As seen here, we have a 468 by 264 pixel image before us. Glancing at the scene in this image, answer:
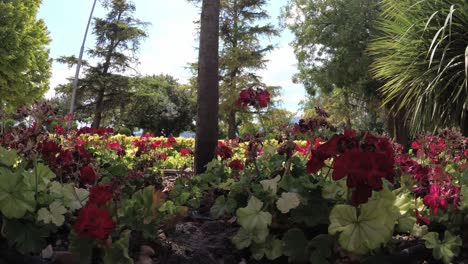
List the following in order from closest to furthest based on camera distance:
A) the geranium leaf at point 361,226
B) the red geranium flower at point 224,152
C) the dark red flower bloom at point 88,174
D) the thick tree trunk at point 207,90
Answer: the geranium leaf at point 361,226
the dark red flower bloom at point 88,174
the red geranium flower at point 224,152
the thick tree trunk at point 207,90

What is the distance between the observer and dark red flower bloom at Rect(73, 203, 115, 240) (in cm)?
184

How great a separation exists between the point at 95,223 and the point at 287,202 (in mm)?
905

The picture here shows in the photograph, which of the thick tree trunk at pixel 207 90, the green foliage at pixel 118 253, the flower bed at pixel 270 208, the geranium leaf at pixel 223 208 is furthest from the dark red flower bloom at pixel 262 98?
the thick tree trunk at pixel 207 90

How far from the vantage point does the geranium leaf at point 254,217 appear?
7.63ft

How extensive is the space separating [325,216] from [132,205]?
90cm

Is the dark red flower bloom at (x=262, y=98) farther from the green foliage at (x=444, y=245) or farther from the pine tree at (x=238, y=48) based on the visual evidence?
the pine tree at (x=238, y=48)

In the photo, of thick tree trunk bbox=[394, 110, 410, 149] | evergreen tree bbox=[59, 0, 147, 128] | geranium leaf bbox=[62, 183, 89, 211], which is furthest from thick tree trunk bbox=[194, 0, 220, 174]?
evergreen tree bbox=[59, 0, 147, 128]

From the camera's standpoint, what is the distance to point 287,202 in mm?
2334

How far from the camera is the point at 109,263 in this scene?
1.94 m

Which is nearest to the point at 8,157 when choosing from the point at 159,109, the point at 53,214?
the point at 53,214

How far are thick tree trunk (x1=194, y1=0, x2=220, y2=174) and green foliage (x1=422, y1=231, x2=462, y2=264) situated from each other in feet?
7.31

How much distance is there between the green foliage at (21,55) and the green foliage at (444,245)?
67.4 ft

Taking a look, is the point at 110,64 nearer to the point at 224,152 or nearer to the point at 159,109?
the point at 159,109

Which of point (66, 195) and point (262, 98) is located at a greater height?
point (262, 98)
